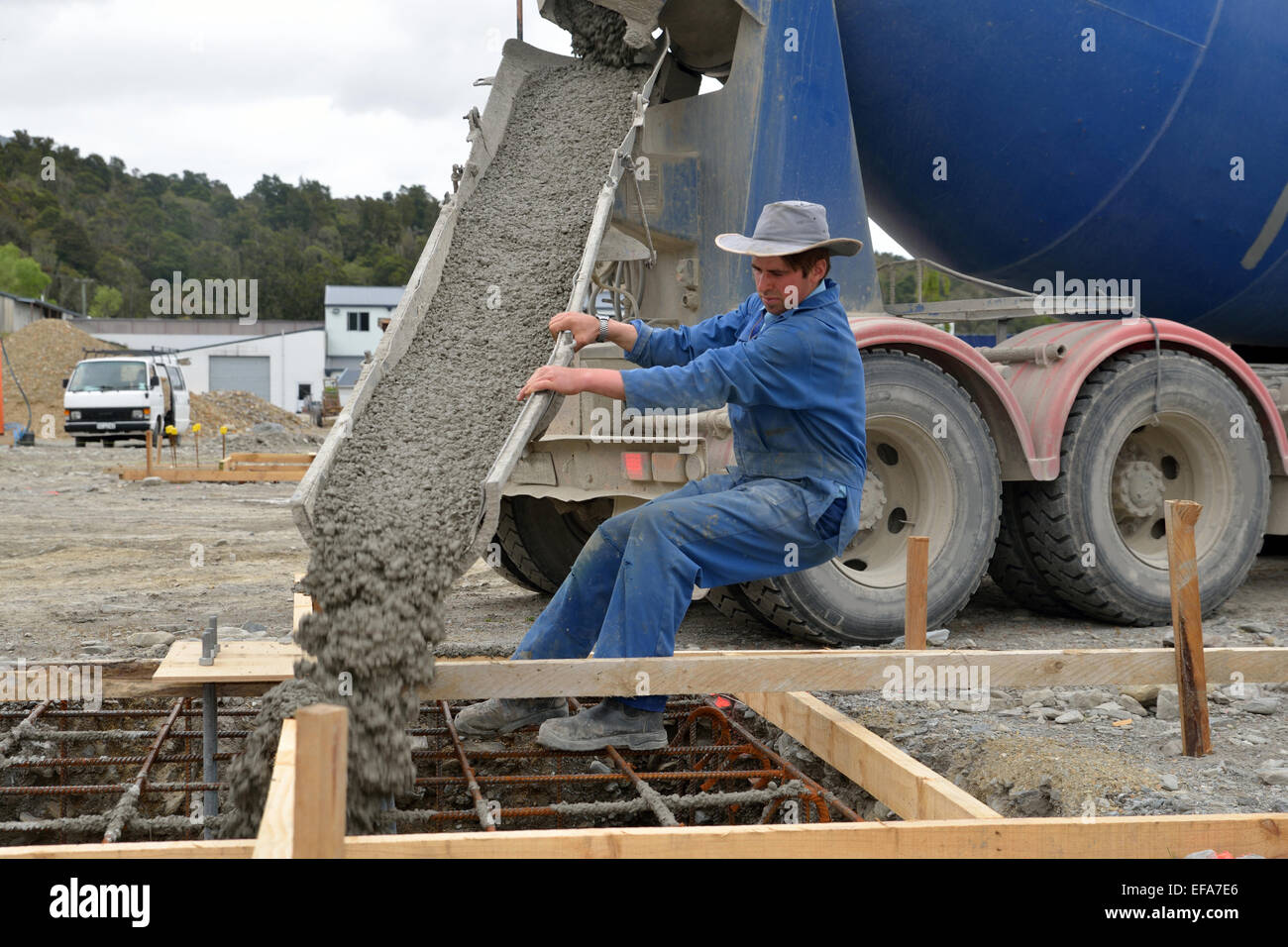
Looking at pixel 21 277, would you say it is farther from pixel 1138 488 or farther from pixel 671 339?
pixel 671 339

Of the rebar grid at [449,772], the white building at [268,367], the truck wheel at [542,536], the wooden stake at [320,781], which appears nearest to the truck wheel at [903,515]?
the rebar grid at [449,772]

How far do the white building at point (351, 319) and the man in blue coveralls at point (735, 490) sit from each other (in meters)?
48.9

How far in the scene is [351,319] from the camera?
52.3 meters

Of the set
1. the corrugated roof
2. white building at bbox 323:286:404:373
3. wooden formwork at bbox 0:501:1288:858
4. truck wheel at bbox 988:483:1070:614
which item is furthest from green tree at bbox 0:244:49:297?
wooden formwork at bbox 0:501:1288:858

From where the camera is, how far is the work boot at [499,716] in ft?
12.5

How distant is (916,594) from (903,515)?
1680mm

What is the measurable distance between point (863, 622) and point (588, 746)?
83.5 inches

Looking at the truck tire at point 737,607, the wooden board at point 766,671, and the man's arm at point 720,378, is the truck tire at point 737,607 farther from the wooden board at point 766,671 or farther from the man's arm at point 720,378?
the man's arm at point 720,378

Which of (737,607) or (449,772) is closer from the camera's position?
(449,772)

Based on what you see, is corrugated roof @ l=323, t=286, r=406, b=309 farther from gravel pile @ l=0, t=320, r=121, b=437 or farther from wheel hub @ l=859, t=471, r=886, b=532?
wheel hub @ l=859, t=471, r=886, b=532

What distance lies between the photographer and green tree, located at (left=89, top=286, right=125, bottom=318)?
198ft

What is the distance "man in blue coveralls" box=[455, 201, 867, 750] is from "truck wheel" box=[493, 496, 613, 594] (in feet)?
8.41

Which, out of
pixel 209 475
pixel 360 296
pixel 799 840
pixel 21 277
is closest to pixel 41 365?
pixel 209 475
